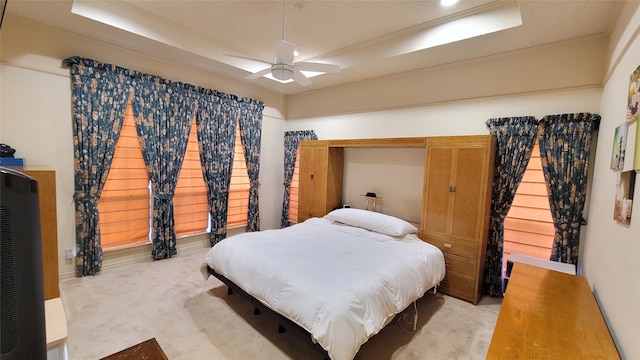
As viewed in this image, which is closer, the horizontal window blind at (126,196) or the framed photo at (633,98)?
the framed photo at (633,98)

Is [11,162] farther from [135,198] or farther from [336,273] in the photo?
[336,273]

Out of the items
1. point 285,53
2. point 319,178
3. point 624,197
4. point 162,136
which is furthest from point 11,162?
point 624,197

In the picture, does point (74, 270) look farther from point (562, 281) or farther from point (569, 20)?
point (569, 20)

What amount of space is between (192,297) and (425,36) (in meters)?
3.82

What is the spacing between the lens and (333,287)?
2066mm

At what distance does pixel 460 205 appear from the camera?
318 cm

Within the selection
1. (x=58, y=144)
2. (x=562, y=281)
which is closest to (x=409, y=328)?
(x=562, y=281)

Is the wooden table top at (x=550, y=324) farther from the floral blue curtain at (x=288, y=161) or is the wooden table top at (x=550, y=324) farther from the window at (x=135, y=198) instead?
the window at (x=135, y=198)

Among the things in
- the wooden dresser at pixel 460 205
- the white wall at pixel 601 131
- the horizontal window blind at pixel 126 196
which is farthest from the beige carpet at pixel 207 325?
the white wall at pixel 601 131

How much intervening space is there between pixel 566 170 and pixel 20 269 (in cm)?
384

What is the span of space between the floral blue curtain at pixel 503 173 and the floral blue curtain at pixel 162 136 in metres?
4.02

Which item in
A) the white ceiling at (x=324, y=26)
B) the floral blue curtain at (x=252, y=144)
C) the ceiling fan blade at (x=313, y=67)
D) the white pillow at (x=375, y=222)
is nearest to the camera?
the white ceiling at (x=324, y=26)

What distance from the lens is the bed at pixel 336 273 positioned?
1891 mm

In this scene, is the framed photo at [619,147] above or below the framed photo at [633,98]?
below
